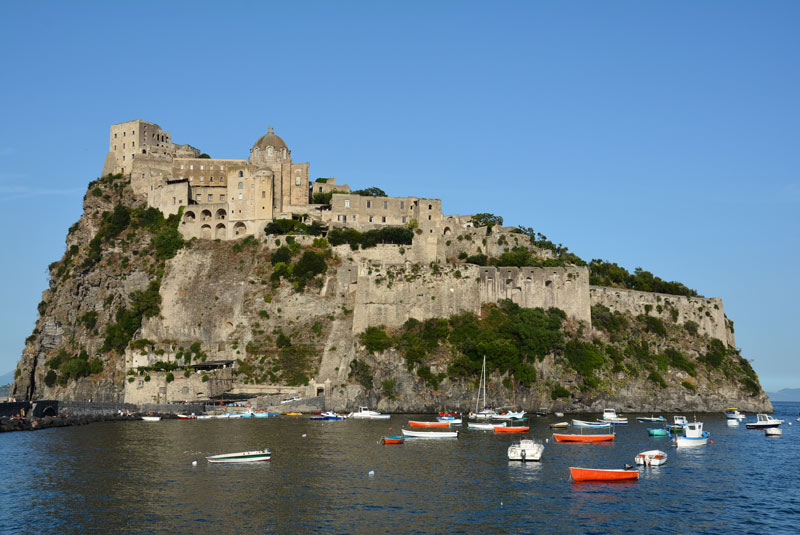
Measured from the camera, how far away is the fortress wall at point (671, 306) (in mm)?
78812

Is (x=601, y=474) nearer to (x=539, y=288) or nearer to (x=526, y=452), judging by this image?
(x=526, y=452)

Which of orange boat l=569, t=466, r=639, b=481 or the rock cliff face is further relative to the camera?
the rock cliff face

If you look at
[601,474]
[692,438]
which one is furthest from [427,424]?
[601,474]

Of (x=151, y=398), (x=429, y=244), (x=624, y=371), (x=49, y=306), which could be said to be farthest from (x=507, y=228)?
(x=49, y=306)

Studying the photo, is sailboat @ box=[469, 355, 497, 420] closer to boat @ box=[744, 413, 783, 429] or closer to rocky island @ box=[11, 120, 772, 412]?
rocky island @ box=[11, 120, 772, 412]

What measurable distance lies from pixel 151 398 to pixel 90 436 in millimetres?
14506

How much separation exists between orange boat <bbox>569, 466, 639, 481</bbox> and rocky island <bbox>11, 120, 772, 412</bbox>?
2913 centimetres

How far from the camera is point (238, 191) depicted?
265 feet

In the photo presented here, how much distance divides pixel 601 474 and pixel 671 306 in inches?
1883

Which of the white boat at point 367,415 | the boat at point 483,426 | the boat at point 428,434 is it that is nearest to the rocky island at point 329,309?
the white boat at point 367,415

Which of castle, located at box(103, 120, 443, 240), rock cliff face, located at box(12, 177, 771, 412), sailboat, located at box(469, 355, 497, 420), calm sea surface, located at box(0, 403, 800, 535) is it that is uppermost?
castle, located at box(103, 120, 443, 240)

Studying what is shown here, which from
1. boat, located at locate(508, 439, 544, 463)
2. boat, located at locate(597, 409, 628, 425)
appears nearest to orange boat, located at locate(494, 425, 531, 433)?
boat, located at locate(597, 409, 628, 425)

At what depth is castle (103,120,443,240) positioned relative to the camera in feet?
264

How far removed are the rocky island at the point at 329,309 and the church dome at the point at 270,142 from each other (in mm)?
174
